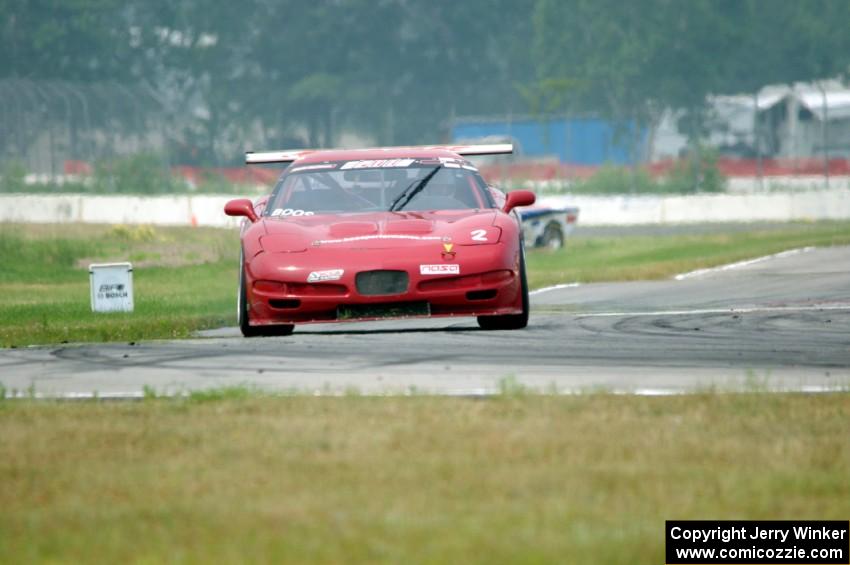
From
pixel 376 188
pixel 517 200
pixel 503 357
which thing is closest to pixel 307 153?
pixel 376 188

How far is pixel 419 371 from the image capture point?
9.45 metres

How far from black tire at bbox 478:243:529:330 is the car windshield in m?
0.93

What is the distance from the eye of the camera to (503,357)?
1013 cm

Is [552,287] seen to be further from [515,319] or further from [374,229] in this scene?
[374,229]

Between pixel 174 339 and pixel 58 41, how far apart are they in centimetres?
5548

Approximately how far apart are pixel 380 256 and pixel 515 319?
1.22 meters

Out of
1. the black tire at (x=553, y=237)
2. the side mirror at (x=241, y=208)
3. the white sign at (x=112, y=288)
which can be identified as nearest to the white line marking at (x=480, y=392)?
the side mirror at (x=241, y=208)

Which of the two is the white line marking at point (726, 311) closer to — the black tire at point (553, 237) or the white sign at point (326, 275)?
the white sign at point (326, 275)

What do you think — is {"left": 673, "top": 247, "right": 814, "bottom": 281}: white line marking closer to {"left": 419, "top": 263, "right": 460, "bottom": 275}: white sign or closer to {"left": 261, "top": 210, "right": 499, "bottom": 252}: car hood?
{"left": 261, "top": 210, "right": 499, "bottom": 252}: car hood

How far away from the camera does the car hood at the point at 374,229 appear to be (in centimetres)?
1165

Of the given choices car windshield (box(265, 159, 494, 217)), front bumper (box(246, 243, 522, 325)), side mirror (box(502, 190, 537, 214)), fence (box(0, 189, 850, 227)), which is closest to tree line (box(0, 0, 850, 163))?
fence (box(0, 189, 850, 227))

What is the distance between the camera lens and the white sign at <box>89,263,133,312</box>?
15.3 metres

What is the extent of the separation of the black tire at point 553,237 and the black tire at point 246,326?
1717cm

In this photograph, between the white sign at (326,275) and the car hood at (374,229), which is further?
the car hood at (374,229)
